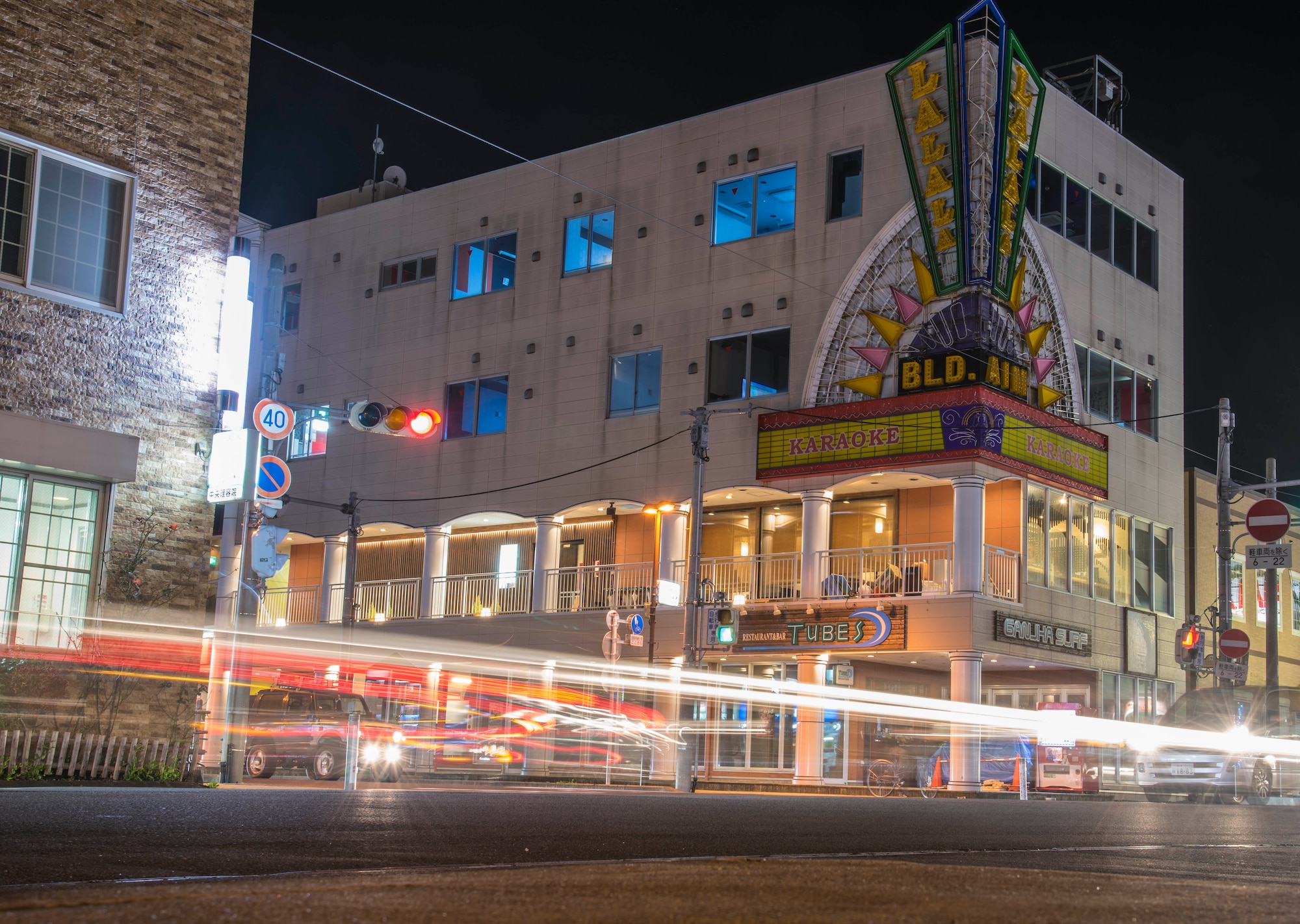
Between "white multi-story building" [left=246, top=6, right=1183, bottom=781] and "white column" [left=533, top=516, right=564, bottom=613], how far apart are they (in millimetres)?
104

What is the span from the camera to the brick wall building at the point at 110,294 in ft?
50.2

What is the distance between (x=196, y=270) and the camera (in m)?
17.1

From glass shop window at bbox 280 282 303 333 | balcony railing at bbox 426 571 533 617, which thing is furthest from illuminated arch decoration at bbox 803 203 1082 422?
glass shop window at bbox 280 282 303 333

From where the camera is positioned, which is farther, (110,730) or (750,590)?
(750,590)

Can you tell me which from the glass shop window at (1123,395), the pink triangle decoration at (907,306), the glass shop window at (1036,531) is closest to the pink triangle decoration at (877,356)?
the pink triangle decoration at (907,306)

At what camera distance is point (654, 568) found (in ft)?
114

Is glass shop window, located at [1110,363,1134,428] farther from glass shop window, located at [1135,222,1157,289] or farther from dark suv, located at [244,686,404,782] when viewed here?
dark suv, located at [244,686,404,782]

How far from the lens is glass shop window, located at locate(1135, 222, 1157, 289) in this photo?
121 ft

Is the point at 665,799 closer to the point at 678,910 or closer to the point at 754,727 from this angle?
the point at 678,910

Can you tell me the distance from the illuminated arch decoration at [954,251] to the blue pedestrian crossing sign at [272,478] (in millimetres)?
15980

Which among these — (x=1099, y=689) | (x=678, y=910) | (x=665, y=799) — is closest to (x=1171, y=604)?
(x=1099, y=689)

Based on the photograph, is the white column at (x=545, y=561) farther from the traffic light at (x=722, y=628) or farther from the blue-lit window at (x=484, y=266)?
the traffic light at (x=722, y=628)

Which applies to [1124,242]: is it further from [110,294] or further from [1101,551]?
[110,294]

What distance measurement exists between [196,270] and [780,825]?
10.1 m
